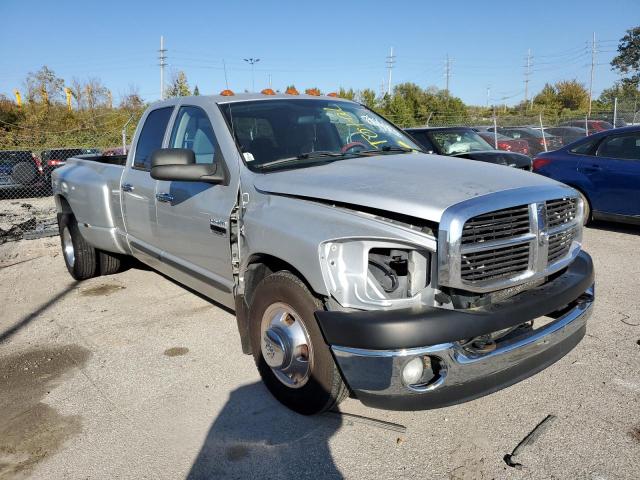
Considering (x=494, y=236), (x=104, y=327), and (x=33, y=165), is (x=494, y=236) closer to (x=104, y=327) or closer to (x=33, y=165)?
(x=104, y=327)

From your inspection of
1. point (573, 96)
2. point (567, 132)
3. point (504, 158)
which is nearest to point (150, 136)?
point (504, 158)

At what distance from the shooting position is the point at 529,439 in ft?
9.51

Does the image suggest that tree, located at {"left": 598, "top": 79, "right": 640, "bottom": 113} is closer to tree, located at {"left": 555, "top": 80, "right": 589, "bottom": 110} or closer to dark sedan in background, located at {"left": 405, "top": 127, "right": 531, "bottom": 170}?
tree, located at {"left": 555, "top": 80, "right": 589, "bottom": 110}

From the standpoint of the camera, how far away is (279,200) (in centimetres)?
315

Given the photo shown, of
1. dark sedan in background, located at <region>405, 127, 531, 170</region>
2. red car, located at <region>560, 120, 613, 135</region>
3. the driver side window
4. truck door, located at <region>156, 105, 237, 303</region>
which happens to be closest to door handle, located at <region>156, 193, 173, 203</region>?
truck door, located at <region>156, 105, 237, 303</region>

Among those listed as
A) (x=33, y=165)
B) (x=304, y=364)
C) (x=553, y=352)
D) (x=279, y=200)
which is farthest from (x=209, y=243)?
(x=33, y=165)

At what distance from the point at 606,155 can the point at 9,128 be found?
28.0 m

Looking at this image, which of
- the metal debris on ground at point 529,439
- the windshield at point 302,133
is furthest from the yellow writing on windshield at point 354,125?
the metal debris on ground at point 529,439

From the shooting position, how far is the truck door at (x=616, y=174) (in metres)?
7.41

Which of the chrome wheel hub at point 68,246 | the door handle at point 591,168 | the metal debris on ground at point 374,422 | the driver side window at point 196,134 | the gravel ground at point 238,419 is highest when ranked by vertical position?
the driver side window at point 196,134

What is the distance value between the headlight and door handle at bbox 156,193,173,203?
6.26ft

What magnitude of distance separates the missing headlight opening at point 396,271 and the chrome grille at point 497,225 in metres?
0.26

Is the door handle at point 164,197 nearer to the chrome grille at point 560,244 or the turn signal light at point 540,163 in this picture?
the chrome grille at point 560,244

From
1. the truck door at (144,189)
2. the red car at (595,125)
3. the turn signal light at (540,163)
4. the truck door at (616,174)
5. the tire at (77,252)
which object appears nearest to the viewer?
the truck door at (144,189)
